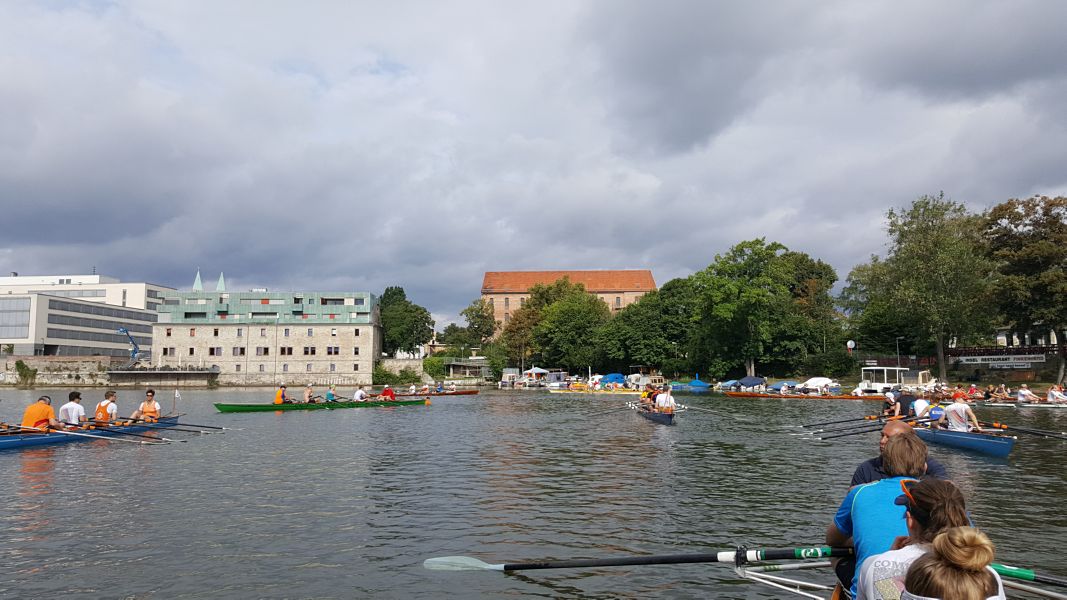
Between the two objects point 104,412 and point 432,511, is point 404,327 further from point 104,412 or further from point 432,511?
point 432,511

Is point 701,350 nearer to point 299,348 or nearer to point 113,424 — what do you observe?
point 299,348

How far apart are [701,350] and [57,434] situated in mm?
70526

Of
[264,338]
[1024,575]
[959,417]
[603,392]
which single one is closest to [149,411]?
[1024,575]

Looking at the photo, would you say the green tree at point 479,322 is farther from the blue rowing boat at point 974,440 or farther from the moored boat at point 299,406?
the blue rowing boat at point 974,440

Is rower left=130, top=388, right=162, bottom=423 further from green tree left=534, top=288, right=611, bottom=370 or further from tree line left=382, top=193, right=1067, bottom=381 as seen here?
green tree left=534, top=288, right=611, bottom=370

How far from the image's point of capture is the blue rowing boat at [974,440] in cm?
2038

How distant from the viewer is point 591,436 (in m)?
28.3

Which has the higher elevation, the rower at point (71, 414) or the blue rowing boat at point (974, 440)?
the rower at point (71, 414)

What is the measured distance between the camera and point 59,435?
78.2ft

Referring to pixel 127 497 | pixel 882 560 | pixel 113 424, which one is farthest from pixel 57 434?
pixel 882 560

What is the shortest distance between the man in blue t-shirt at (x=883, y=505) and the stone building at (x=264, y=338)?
98017mm

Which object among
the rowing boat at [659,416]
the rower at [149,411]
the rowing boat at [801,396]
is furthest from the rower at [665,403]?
the rowing boat at [801,396]

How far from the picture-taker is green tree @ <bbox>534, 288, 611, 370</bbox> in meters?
101

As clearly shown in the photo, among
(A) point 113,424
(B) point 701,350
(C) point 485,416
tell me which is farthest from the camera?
(B) point 701,350
